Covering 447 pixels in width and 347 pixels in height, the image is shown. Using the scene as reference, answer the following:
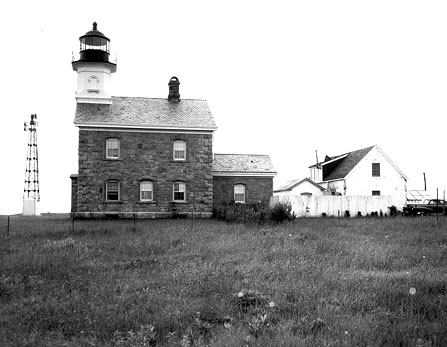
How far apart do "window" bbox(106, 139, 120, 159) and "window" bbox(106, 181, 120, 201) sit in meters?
1.71

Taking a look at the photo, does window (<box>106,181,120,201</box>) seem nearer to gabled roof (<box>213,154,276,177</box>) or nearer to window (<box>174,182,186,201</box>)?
window (<box>174,182,186,201</box>)

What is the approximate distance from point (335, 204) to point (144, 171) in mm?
13527

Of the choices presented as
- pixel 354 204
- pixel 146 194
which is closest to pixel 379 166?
pixel 354 204

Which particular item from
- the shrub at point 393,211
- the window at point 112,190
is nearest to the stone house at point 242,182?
the window at point 112,190

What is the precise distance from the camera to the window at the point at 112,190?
30.5 metres

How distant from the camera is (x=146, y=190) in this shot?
102 feet

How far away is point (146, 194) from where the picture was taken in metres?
30.9

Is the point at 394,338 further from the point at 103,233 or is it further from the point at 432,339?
the point at 103,233

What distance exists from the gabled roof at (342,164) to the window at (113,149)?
1874 cm

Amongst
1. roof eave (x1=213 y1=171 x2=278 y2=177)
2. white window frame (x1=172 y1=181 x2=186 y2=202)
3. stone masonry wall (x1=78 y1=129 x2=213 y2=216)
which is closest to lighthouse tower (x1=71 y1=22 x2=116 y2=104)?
stone masonry wall (x1=78 y1=129 x2=213 y2=216)

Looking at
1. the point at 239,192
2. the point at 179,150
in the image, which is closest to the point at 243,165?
the point at 239,192

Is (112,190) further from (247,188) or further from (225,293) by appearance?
(225,293)

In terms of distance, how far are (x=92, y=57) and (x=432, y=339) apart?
3197 centimetres

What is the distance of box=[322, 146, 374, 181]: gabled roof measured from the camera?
128 feet
